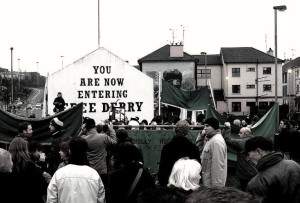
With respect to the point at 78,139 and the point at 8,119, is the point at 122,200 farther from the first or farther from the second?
the point at 8,119

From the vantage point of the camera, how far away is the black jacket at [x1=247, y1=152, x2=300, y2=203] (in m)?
5.65

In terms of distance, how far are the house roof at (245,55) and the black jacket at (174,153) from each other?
89145mm

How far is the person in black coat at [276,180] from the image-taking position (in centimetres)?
565

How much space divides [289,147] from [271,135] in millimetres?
8765

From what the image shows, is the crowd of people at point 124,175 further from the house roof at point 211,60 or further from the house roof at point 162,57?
the house roof at point 211,60

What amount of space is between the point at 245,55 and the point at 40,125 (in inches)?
3469

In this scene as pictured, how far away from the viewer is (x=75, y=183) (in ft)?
21.4

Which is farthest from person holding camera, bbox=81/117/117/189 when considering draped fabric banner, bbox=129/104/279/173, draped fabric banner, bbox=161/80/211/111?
draped fabric banner, bbox=161/80/211/111

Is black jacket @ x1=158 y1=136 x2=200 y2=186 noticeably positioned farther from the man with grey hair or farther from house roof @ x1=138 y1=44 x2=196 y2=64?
house roof @ x1=138 y1=44 x2=196 y2=64

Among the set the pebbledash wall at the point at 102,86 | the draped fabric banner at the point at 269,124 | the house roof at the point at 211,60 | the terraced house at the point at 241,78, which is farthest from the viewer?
the house roof at the point at 211,60

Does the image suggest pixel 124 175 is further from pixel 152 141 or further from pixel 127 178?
pixel 152 141

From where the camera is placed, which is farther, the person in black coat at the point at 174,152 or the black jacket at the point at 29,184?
the person in black coat at the point at 174,152

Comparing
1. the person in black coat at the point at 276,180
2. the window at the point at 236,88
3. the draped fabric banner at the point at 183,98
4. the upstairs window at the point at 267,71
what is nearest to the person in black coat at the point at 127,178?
the person in black coat at the point at 276,180

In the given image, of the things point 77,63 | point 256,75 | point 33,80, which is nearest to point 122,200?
point 77,63
